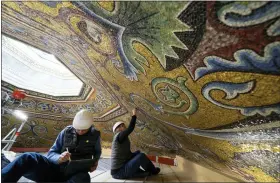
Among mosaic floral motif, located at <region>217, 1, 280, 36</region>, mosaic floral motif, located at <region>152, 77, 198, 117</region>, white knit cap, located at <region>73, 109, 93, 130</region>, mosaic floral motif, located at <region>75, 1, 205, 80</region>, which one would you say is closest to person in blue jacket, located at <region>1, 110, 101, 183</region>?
white knit cap, located at <region>73, 109, 93, 130</region>

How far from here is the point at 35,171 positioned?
233cm

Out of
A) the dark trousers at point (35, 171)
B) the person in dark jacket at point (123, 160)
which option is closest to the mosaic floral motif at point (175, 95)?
the dark trousers at point (35, 171)

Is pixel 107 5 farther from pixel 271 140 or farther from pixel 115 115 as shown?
A: pixel 115 115

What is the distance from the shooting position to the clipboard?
2471 mm

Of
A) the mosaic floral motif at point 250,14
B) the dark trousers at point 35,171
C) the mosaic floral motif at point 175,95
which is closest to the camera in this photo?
the mosaic floral motif at point 250,14

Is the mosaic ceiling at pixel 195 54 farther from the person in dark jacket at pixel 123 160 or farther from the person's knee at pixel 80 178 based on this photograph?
the person in dark jacket at pixel 123 160

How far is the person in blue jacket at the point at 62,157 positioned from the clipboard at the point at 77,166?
0.03m

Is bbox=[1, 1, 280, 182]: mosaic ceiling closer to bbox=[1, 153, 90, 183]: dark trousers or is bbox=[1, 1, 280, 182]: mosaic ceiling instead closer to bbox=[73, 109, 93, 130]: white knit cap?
bbox=[73, 109, 93, 130]: white knit cap

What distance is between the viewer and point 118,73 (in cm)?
264

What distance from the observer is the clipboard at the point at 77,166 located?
2471 millimetres

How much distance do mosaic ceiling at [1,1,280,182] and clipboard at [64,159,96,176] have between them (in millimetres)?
1006

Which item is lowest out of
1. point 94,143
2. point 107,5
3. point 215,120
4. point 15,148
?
point 15,148

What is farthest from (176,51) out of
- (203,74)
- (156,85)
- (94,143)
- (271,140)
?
(94,143)

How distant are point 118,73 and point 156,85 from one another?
2.29 ft
